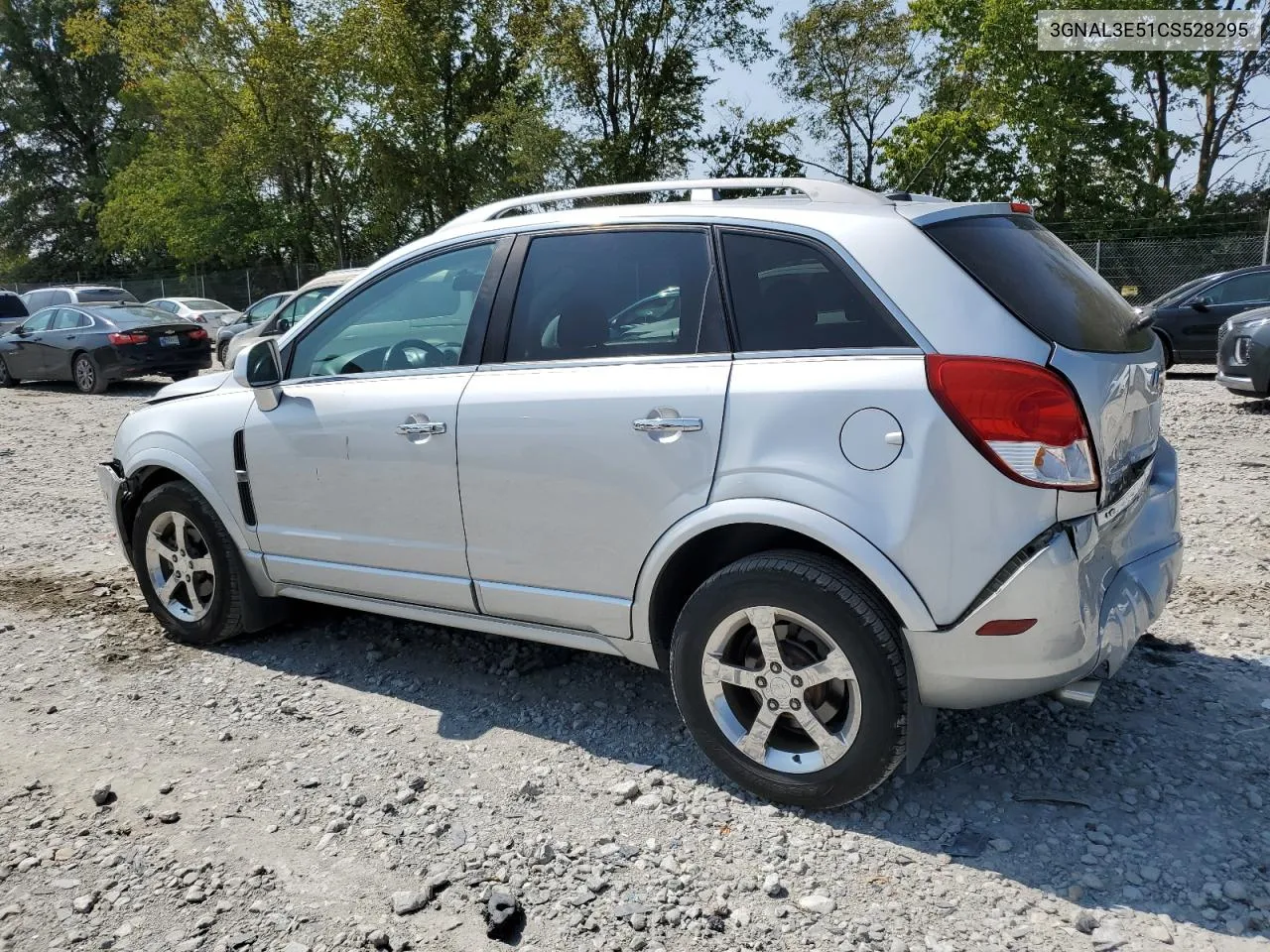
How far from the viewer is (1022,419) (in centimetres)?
262

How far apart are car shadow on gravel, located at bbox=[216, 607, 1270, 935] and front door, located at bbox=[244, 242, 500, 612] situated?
1.57 ft

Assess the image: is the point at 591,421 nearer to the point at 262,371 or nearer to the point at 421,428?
the point at 421,428

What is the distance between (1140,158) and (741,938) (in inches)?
1223

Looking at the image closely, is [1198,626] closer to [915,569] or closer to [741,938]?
[915,569]

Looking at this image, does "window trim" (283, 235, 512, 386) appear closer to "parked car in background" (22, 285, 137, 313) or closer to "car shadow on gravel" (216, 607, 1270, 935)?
"car shadow on gravel" (216, 607, 1270, 935)

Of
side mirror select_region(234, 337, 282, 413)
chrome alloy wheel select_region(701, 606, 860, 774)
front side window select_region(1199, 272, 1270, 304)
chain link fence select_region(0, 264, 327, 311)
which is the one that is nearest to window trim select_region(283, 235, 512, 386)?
side mirror select_region(234, 337, 282, 413)

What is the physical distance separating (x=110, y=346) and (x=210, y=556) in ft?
42.0

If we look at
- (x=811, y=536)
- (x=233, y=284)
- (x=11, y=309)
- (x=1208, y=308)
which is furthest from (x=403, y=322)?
(x=233, y=284)

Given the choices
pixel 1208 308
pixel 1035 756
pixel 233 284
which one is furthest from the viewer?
pixel 233 284

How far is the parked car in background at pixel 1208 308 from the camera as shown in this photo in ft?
41.1

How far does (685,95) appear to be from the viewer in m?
28.2

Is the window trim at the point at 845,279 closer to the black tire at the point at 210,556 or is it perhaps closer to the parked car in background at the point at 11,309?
the black tire at the point at 210,556

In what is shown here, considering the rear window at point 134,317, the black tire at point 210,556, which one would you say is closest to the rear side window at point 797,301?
the black tire at point 210,556

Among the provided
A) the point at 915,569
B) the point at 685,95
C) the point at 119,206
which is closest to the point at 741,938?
the point at 915,569
